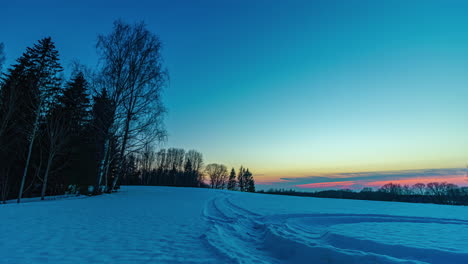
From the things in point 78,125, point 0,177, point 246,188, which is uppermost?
point 78,125

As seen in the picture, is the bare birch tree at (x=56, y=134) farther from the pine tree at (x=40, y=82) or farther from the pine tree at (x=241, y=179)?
the pine tree at (x=241, y=179)

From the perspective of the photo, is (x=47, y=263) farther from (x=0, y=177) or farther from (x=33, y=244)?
(x=0, y=177)

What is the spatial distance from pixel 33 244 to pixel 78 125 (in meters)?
15.2

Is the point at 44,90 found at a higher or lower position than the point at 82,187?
higher

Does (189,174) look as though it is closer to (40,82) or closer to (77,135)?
(77,135)

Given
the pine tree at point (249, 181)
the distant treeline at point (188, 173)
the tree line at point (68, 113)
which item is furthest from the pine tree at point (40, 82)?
the pine tree at point (249, 181)

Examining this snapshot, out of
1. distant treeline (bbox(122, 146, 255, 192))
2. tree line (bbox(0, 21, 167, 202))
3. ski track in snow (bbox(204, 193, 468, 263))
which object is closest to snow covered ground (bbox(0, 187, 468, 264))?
ski track in snow (bbox(204, 193, 468, 263))

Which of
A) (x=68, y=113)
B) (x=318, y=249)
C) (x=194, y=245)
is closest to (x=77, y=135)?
(x=68, y=113)

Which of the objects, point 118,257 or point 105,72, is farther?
point 105,72

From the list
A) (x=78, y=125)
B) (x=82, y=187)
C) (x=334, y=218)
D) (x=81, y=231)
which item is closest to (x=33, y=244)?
(x=81, y=231)

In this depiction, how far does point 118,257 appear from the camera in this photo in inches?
124

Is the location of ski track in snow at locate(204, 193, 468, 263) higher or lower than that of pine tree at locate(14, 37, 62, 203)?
lower

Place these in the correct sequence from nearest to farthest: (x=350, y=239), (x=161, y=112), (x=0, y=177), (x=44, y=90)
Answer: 1. (x=350, y=239)
2. (x=44, y=90)
3. (x=0, y=177)
4. (x=161, y=112)

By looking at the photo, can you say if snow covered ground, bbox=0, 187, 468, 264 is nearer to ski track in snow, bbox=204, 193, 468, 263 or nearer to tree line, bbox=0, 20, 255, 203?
ski track in snow, bbox=204, 193, 468, 263
